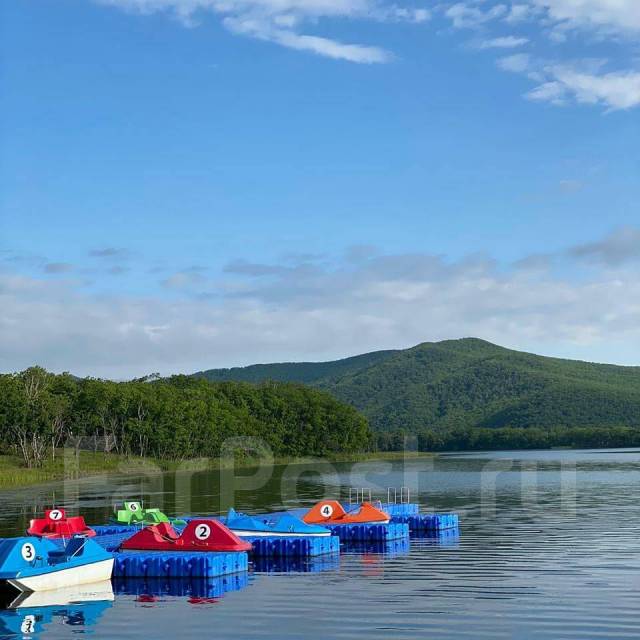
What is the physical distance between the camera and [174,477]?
133 meters

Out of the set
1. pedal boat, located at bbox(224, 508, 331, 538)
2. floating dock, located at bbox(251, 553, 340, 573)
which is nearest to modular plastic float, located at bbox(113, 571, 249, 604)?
floating dock, located at bbox(251, 553, 340, 573)

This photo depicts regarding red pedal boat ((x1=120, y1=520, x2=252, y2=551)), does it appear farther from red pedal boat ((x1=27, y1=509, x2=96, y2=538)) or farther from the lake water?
red pedal boat ((x1=27, y1=509, x2=96, y2=538))

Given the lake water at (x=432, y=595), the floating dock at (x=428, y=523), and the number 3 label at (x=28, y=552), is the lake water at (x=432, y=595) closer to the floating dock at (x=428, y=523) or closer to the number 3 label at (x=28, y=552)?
the floating dock at (x=428, y=523)

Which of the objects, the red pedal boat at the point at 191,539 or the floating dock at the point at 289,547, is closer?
the red pedal boat at the point at 191,539

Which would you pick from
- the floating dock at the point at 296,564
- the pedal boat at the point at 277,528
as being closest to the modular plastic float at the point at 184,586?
the floating dock at the point at 296,564

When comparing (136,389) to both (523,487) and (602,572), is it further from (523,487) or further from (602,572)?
(602,572)

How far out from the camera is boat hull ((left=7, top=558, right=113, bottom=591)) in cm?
3634

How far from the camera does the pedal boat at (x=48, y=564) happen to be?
119ft

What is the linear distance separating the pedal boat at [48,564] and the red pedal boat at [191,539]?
16.9 feet

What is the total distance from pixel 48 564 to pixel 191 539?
8201 mm

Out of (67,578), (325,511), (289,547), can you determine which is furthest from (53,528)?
(325,511)

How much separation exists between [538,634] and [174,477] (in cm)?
10868

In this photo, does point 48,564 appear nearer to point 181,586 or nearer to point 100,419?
point 181,586

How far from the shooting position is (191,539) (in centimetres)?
4466
